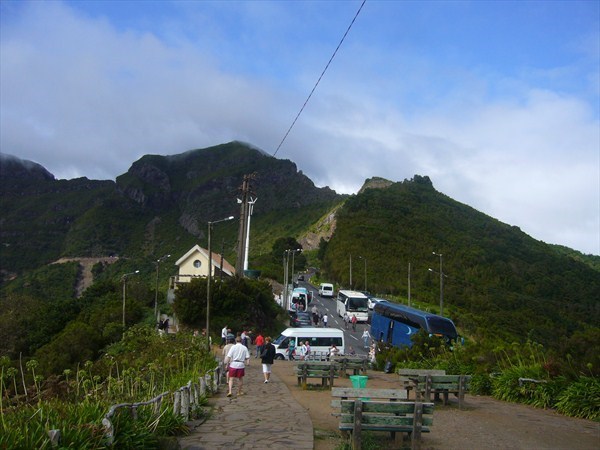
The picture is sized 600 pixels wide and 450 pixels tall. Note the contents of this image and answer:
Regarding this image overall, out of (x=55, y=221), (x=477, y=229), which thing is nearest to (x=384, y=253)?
(x=477, y=229)

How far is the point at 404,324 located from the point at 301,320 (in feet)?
42.8

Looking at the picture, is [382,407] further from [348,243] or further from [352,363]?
[348,243]

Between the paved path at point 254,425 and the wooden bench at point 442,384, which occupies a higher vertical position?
the wooden bench at point 442,384

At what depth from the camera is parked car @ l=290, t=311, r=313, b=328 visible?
4378 cm

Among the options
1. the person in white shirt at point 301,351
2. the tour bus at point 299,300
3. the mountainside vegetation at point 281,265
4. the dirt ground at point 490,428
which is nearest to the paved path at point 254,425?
the dirt ground at point 490,428

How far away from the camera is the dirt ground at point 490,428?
8375 millimetres

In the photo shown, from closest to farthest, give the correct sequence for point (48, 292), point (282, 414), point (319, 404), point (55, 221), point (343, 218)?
point (282, 414), point (319, 404), point (48, 292), point (343, 218), point (55, 221)

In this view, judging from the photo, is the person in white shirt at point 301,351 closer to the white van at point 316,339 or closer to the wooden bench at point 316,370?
the white van at point 316,339

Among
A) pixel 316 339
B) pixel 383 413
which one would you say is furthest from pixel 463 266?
pixel 383 413

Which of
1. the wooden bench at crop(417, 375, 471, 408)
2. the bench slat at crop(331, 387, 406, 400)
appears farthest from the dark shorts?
the bench slat at crop(331, 387, 406, 400)

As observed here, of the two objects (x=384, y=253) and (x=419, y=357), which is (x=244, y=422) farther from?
(x=384, y=253)

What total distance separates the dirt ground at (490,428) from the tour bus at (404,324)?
48.1 ft

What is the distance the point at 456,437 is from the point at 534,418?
3102 mm

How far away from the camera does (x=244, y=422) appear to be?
909 centimetres
